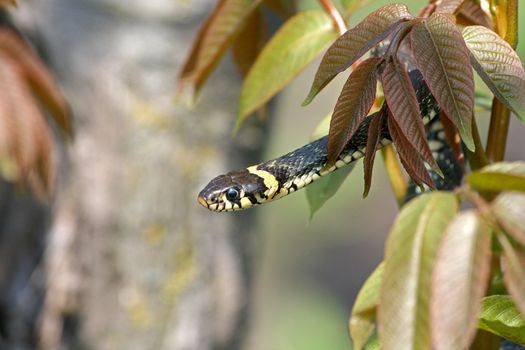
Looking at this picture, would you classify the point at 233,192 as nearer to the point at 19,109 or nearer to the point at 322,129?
the point at 322,129

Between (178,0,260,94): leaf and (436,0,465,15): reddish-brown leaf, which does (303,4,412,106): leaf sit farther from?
(178,0,260,94): leaf

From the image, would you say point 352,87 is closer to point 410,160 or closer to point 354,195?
point 410,160

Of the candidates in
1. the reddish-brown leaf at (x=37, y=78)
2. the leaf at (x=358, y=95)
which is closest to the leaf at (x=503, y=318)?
the leaf at (x=358, y=95)

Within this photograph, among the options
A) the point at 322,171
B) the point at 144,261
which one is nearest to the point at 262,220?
the point at 144,261

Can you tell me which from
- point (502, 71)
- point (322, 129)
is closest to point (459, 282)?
point (502, 71)

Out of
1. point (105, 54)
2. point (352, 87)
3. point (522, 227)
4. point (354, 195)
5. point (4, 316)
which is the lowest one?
point (354, 195)
